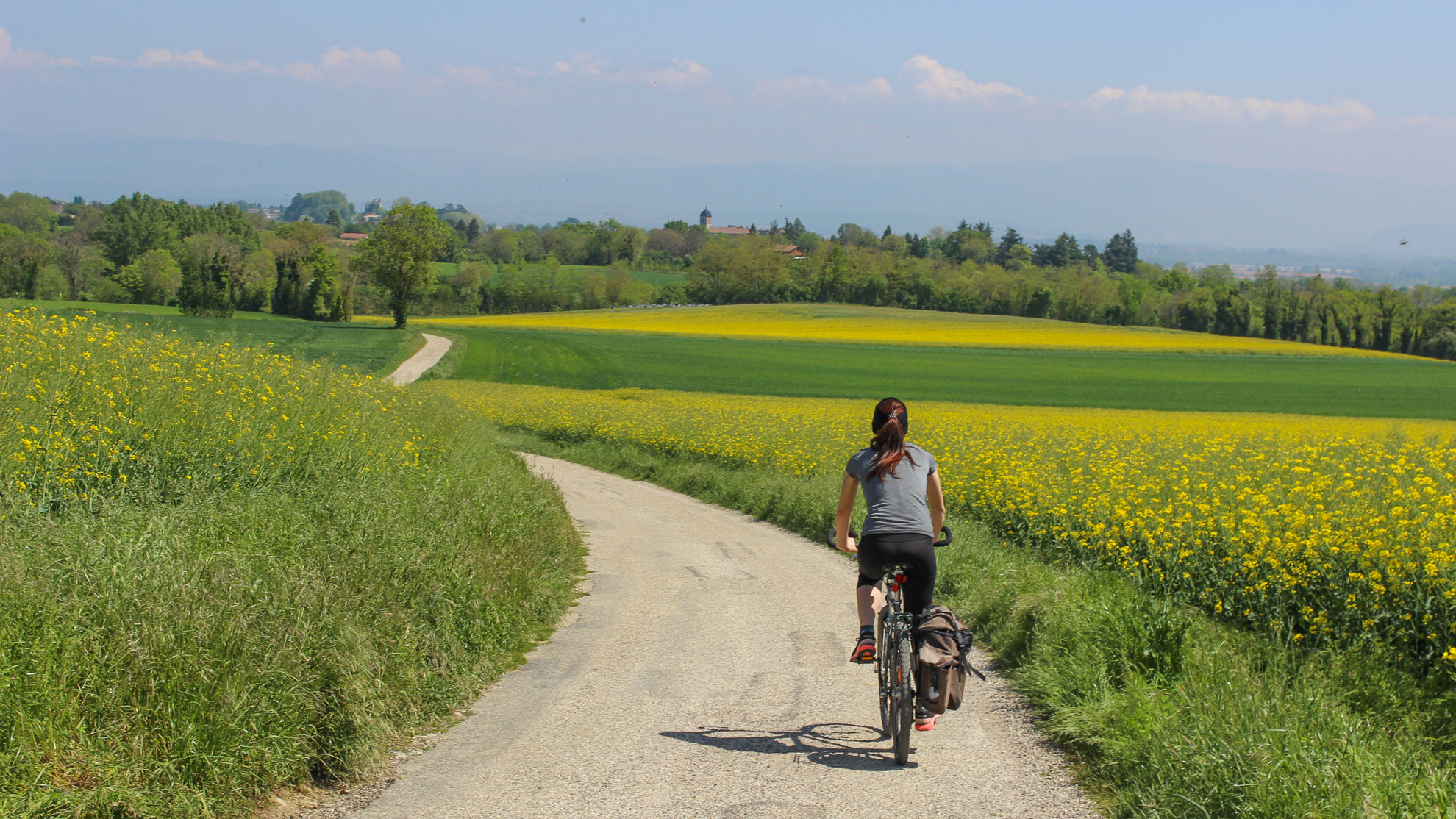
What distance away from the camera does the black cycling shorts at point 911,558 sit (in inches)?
234

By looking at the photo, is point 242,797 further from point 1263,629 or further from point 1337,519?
point 1337,519

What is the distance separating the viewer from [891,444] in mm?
6133

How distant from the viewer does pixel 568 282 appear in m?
120

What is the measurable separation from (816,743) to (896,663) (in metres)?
0.73

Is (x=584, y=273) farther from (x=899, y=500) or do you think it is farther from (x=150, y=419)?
(x=899, y=500)

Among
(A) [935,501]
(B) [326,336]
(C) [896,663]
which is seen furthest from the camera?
(B) [326,336]

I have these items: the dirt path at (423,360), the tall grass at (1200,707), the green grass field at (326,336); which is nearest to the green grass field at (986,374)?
the dirt path at (423,360)

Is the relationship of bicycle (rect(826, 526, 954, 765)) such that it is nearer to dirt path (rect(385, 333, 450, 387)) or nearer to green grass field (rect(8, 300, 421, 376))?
dirt path (rect(385, 333, 450, 387))

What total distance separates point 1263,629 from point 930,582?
4359 millimetres

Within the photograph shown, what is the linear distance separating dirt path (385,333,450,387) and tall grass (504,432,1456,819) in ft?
137

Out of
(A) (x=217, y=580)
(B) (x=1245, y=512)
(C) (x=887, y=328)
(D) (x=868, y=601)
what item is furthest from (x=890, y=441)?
(C) (x=887, y=328)

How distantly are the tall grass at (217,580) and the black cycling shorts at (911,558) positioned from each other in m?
3.03

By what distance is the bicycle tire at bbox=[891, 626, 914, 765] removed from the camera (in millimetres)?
5613

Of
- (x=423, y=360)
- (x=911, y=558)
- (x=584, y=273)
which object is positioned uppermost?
(x=584, y=273)
